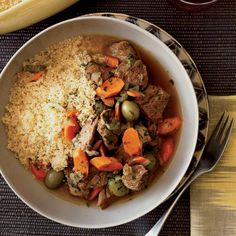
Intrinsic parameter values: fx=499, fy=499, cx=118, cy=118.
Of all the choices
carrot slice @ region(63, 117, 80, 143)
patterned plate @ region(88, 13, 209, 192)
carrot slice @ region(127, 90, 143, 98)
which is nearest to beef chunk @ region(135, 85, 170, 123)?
carrot slice @ region(127, 90, 143, 98)

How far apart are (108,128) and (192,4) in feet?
1.88

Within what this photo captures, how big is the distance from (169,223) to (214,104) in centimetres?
49

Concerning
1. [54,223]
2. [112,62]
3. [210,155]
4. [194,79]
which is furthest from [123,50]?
[54,223]

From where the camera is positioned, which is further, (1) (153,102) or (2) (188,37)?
(2) (188,37)

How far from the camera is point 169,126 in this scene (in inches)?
73.6

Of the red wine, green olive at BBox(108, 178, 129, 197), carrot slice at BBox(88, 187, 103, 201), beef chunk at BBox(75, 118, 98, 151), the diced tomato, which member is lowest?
carrot slice at BBox(88, 187, 103, 201)

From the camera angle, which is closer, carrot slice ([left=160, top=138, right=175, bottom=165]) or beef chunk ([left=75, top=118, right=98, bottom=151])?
beef chunk ([left=75, top=118, right=98, bottom=151])

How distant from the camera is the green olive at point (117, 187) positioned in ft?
5.93

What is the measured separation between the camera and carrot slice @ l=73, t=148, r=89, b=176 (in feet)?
5.85

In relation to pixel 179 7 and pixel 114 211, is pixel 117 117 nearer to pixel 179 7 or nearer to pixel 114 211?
pixel 114 211

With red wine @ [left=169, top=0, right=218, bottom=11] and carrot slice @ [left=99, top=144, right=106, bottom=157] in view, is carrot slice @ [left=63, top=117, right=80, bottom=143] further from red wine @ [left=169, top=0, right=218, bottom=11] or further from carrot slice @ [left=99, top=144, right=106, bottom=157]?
red wine @ [left=169, top=0, right=218, bottom=11]

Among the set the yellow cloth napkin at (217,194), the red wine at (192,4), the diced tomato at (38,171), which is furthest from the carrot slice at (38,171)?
the red wine at (192,4)

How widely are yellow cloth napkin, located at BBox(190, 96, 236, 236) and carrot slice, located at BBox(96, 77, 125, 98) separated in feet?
1.22

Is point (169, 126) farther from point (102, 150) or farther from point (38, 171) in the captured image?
point (38, 171)
